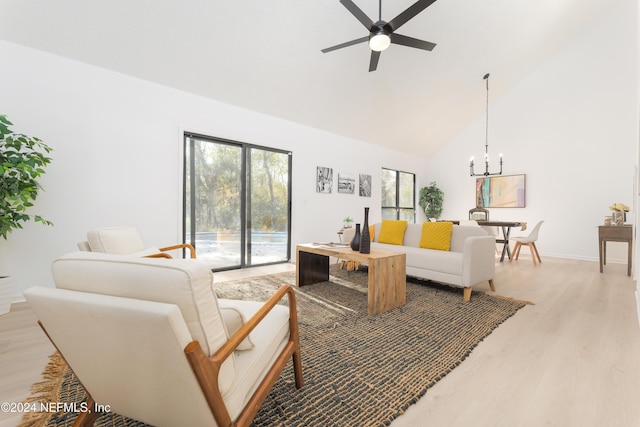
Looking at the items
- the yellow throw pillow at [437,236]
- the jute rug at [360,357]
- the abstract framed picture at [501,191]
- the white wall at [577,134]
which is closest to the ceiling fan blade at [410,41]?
the yellow throw pillow at [437,236]

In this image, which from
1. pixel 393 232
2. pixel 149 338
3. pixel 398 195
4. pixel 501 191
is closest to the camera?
pixel 149 338

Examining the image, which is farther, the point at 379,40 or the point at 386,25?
the point at 379,40

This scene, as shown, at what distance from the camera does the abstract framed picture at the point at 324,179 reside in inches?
214

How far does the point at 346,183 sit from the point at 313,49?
2.77 metres

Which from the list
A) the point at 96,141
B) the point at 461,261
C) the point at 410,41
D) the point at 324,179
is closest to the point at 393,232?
the point at 461,261

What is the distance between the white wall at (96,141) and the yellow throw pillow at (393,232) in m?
2.55

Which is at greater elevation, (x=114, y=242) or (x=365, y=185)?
(x=365, y=185)

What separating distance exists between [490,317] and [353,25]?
3.70 meters

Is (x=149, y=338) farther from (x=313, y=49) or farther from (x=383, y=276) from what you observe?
(x=313, y=49)

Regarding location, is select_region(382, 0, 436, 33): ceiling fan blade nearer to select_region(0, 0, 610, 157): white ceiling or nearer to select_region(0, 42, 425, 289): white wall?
select_region(0, 0, 610, 157): white ceiling

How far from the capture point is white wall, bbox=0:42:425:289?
286cm

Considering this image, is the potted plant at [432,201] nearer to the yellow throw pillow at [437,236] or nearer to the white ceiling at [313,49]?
the white ceiling at [313,49]

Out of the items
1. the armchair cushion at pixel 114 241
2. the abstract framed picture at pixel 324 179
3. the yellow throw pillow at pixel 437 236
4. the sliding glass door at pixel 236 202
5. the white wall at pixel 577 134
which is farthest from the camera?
the abstract framed picture at pixel 324 179

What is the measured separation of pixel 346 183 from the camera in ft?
19.6
